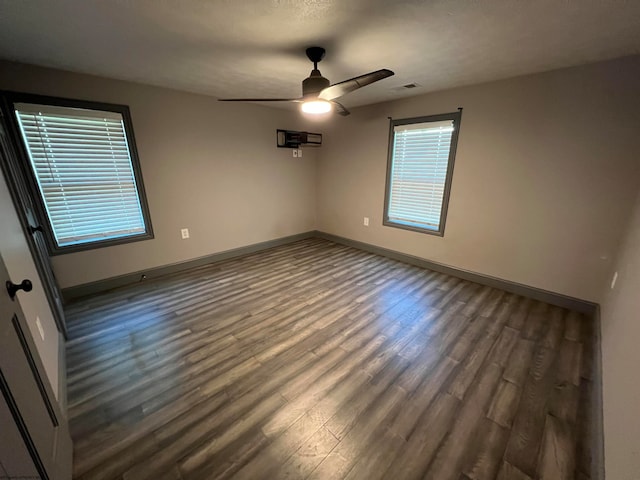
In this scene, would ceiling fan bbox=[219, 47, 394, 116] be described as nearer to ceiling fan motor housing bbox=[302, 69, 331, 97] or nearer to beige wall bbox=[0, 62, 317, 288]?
ceiling fan motor housing bbox=[302, 69, 331, 97]

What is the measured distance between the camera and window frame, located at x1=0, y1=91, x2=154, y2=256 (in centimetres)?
228

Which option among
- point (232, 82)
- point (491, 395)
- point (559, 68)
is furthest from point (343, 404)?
point (559, 68)

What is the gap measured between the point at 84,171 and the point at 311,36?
270 cm

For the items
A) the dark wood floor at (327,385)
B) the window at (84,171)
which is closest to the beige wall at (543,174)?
the dark wood floor at (327,385)

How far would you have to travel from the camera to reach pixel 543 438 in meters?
1.38

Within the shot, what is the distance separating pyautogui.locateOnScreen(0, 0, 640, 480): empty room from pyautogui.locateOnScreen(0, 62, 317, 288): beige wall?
3 cm

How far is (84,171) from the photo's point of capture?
2.69 m

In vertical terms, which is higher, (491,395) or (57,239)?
(57,239)

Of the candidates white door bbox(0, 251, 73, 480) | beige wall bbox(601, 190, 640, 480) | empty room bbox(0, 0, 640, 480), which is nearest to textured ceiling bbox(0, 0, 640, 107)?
empty room bbox(0, 0, 640, 480)

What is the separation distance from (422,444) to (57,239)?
12.2 ft

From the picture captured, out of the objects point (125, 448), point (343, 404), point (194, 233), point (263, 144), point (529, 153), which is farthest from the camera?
point (263, 144)

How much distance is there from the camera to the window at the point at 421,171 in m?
3.21

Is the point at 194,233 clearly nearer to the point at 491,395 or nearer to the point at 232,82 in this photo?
the point at 232,82

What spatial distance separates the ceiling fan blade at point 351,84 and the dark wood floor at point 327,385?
6.40ft
